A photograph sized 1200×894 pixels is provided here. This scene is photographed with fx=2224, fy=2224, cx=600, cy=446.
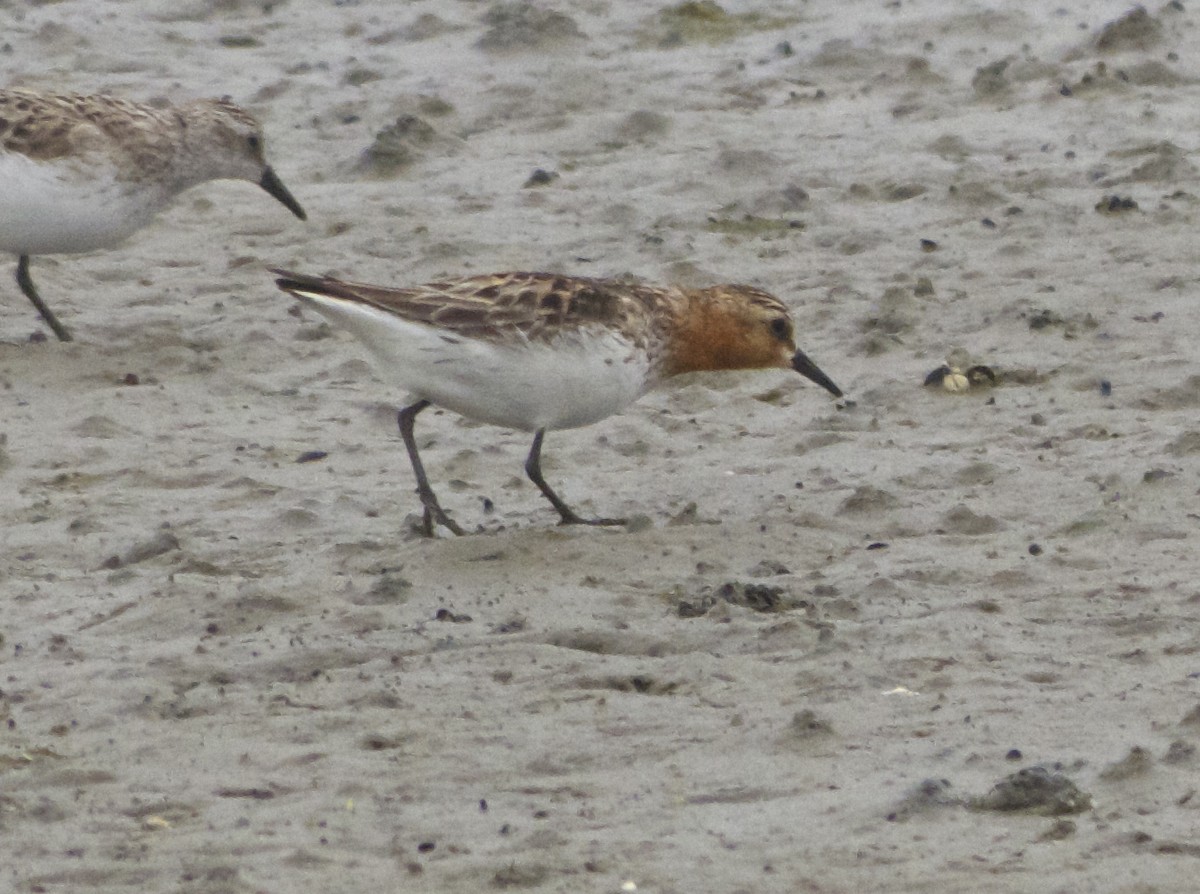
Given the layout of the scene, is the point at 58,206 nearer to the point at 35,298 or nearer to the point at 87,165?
the point at 87,165

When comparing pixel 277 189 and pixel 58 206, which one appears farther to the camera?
pixel 277 189

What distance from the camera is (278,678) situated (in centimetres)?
722

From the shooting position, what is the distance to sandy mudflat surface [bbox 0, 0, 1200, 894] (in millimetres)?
6266

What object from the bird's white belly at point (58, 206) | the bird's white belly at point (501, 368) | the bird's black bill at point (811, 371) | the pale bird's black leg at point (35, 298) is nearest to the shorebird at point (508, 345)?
the bird's white belly at point (501, 368)

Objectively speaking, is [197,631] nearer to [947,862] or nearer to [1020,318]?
[947,862]

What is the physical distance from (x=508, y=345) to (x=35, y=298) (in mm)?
3517

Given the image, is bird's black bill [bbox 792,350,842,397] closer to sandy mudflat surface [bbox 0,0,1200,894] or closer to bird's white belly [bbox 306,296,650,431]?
sandy mudflat surface [bbox 0,0,1200,894]

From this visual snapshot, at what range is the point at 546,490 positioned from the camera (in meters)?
8.79

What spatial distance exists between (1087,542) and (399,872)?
3.47 m

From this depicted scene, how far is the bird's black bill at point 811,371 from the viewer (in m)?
9.63

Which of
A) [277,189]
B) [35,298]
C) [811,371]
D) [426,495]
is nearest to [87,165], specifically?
[35,298]

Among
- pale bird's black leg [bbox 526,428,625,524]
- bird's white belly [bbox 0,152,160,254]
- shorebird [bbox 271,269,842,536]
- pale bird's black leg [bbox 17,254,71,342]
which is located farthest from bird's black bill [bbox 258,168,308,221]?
pale bird's black leg [bbox 526,428,625,524]

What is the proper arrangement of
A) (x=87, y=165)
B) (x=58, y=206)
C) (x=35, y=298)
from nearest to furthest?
1. (x=58, y=206)
2. (x=87, y=165)
3. (x=35, y=298)

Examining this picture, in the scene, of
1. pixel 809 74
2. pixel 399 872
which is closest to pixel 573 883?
pixel 399 872
